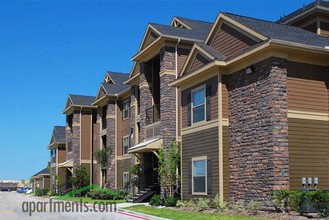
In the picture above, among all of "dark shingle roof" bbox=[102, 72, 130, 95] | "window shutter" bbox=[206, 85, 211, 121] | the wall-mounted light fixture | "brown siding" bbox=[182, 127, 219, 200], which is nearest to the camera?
the wall-mounted light fixture

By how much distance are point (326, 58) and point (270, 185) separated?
584cm

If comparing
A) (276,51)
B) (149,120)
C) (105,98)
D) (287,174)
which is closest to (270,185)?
(287,174)

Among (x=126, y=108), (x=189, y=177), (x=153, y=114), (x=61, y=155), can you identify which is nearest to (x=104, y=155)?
(x=126, y=108)

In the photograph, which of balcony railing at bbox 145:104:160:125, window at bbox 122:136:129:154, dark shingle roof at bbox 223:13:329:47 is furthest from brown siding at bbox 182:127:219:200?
window at bbox 122:136:129:154

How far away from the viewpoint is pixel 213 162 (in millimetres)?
21969

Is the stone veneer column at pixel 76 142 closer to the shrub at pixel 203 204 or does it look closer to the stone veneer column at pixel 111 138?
the stone veneer column at pixel 111 138

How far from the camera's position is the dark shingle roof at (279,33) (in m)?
19.3

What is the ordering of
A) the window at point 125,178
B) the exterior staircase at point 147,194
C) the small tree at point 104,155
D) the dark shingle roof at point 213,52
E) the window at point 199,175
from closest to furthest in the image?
the dark shingle roof at point 213,52
the window at point 199,175
the exterior staircase at point 147,194
the window at point 125,178
the small tree at point 104,155

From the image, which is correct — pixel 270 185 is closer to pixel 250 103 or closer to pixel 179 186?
pixel 250 103

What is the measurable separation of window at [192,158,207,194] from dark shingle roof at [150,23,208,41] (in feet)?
26.8

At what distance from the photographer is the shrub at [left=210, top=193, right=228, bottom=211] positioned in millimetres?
20422

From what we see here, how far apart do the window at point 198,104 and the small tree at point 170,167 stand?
3407 millimetres

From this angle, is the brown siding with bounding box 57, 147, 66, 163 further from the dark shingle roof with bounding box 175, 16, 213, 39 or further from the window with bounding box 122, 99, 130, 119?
the dark shingle roof with bounding box 175, 16, 213, 39

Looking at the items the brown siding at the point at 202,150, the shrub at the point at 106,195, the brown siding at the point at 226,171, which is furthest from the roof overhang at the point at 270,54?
the shrub at the point at 106,195
